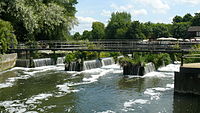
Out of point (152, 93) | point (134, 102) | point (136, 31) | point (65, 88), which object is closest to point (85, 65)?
point (65, 88)

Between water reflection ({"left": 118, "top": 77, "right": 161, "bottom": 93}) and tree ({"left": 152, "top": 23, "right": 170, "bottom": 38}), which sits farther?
tree ({"left": 152, "top": 23, "right": 170, "bottom": 38})

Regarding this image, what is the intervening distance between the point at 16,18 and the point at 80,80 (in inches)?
742

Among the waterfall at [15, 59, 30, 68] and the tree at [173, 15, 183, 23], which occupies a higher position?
the tree at [173, 15, 183, 23]

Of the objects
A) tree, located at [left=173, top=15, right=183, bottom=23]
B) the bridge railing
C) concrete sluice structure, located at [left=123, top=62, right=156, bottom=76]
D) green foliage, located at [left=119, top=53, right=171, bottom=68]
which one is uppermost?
tree, located at [left=173, top=15, right=183, bottom=23]

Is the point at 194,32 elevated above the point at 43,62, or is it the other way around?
the point at 194,32

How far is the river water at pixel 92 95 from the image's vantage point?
1631 centimetres

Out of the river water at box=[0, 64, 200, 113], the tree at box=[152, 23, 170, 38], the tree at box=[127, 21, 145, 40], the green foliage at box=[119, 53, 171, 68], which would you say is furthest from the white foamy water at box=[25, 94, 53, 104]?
the tree at box=[152, 23, 170, 38]

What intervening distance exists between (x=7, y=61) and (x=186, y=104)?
25.2 m

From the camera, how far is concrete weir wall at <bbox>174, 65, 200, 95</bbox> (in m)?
17.4

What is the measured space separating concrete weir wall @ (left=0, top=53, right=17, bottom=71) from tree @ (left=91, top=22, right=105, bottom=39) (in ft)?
273

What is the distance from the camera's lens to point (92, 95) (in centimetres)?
1992

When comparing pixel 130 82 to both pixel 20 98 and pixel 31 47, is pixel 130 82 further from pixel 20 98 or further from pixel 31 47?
pixel 31 47

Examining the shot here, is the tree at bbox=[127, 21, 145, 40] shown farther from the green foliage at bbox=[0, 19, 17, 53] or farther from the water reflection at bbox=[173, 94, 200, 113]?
the water reflection at bbox=[173, 94, 200, 113]

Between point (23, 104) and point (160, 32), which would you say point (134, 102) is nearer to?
point (23, 104)
